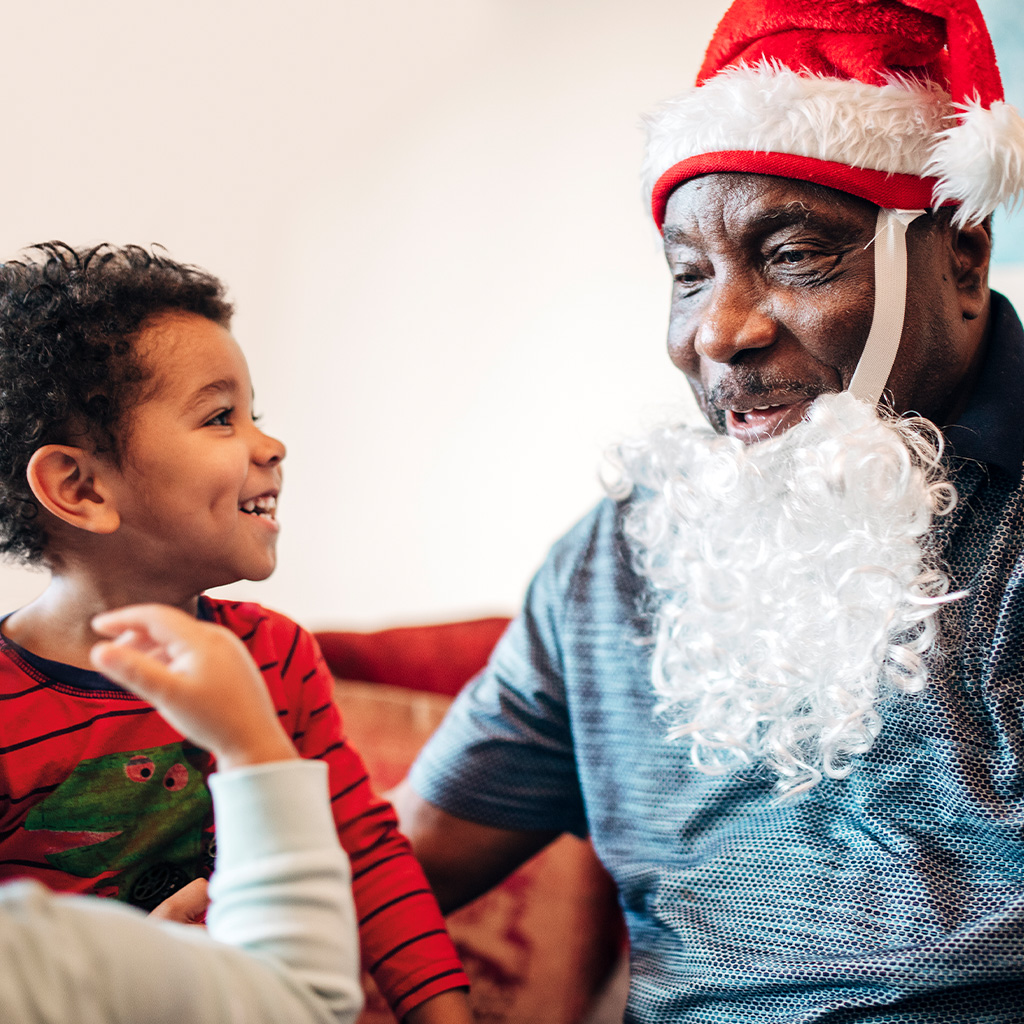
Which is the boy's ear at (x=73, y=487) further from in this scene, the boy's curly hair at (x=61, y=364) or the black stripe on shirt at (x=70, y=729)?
the black stripe on shirt at (x=70, y=729)

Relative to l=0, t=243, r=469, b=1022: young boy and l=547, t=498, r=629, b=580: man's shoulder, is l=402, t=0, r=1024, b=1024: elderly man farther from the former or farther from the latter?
l=0, t=243, r=469, b=1022: young boy

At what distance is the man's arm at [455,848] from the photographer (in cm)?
119

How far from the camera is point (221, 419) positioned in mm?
831

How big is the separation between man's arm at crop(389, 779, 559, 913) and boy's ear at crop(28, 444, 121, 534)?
23.9 inches

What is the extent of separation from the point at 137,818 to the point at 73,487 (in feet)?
0.94

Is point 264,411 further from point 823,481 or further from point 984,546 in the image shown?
point 984,546

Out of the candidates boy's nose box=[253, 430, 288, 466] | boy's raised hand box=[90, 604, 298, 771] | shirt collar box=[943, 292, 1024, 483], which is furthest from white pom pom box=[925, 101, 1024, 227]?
boy's raised hand box=[90, 604, 298, 771]

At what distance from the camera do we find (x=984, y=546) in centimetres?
95

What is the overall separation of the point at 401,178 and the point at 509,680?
933 millimetres

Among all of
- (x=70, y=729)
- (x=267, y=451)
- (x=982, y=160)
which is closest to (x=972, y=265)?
(x=982, y=160)

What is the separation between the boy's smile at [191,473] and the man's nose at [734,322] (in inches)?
18.2

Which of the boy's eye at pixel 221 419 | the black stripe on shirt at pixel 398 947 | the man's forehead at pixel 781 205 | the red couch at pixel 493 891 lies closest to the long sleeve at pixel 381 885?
the black stripe on shirt at pixel 398 947

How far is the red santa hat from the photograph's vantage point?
0.93m

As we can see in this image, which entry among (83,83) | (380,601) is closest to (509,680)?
(380,601)
